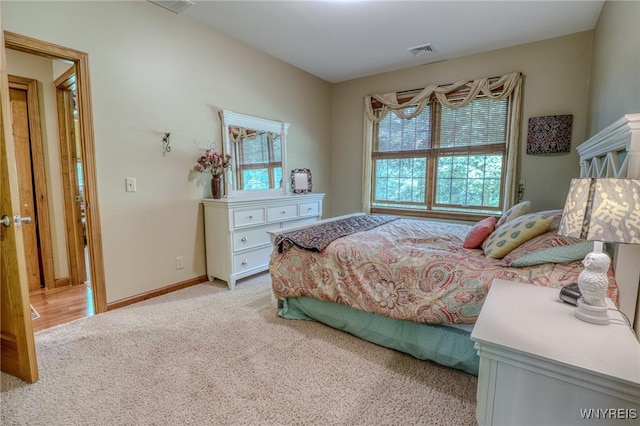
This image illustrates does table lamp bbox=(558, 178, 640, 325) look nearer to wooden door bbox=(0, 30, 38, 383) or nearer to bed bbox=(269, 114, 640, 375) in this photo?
bed bbox=(269, 114, 640, 375)

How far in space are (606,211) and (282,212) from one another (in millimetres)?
3026

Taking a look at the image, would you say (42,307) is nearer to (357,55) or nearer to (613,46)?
(357,55)

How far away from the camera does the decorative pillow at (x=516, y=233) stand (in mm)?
1783

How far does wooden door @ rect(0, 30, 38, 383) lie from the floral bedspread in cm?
147

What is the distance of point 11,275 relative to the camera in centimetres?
165

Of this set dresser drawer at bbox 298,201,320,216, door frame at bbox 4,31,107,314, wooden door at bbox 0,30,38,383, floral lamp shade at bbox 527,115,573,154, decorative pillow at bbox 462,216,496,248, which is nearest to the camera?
wooden door at bbox 0,30,38,383

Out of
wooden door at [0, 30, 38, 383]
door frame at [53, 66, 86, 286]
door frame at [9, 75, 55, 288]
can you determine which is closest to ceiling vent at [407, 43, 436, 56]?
wooden door at [0, 30, 38, 383]

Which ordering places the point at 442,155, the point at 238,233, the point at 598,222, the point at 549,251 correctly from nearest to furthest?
the point at 598,222, the point at 549,251, the point at 238,233, the point at 442,155

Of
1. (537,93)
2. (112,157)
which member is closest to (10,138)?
(112,157)

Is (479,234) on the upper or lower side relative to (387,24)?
lower

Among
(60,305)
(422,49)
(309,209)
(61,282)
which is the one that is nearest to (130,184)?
(60,305)

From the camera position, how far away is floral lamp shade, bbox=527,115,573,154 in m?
3.21

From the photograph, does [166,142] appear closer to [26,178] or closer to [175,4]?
[175,4]

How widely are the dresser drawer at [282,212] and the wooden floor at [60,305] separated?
186 centimetres
